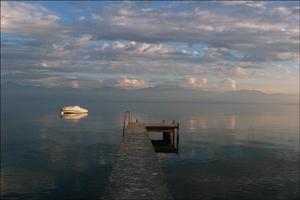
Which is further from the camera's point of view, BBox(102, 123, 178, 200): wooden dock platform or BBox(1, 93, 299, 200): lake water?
BBox(1, 93, 299, 200): lake water

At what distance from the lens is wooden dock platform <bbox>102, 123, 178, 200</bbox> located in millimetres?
16719

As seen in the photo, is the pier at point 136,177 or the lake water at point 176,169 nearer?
the pier at point 136,177

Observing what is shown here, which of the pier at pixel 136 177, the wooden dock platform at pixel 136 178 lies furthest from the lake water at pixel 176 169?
the wooden dock platform at pixel 136 178

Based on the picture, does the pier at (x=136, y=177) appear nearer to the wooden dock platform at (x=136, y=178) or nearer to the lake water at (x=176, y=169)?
the wooden dock platform at (x=136, y=178)

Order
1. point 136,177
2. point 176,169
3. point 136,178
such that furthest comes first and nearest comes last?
point 176,169 < point 136,177 < point 136,178

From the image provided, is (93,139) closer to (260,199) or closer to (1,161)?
(1,161)

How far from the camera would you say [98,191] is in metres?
32.0

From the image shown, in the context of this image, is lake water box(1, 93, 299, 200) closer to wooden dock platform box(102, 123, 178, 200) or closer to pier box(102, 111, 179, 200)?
pier box(102, 111, 179, 200)

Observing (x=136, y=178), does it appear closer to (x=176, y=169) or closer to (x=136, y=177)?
(x=136, y=177)

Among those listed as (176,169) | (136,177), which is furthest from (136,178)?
(176,169)

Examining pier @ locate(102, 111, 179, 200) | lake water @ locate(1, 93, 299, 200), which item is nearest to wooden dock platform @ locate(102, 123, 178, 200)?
pier @ locate(102, 111, 179, 200)

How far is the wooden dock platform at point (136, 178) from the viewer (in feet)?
54.9

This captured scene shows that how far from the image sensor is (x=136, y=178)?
19859mm

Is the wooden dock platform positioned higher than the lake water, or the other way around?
the wooden dock platform
